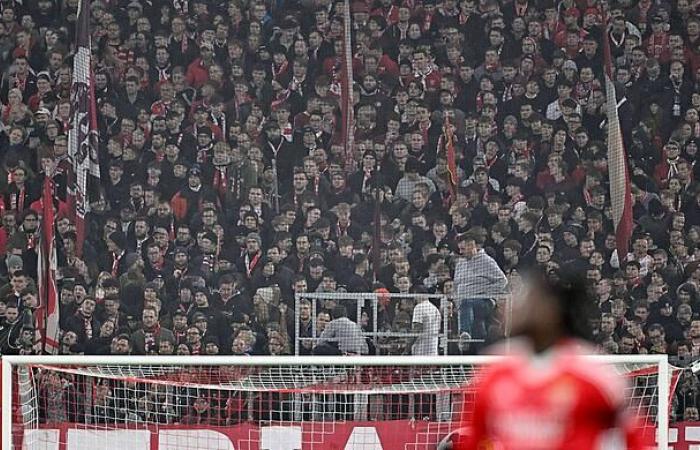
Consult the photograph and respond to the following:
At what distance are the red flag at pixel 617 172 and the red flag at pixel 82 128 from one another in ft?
13.1

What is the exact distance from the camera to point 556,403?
9.88 ft

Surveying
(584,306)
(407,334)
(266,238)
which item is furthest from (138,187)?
(584,306)

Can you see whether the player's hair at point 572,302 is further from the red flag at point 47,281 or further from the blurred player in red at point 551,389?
the red flag at point 47,281

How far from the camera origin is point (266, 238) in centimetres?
988

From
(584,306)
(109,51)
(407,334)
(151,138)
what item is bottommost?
(407,334)

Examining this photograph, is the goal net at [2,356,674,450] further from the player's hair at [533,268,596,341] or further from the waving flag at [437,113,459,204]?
the player's hair at [533,268,596,341]

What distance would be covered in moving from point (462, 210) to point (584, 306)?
7.15m

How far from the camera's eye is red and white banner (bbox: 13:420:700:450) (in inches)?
262

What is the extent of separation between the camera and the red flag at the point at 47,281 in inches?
374

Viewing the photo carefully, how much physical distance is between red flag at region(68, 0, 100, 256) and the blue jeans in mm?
2905

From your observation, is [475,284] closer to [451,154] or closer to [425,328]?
[425,328]

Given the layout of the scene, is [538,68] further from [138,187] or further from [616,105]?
[138,187]

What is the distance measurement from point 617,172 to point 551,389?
24.4 ft

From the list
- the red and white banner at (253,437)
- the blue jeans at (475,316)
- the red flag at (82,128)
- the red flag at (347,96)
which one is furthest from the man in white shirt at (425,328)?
the red flag at (82,128)
